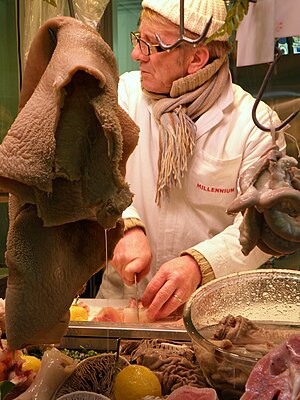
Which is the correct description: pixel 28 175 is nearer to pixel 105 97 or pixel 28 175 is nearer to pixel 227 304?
pixel 105 97

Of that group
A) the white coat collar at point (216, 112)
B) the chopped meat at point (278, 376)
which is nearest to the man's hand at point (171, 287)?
the white coat collar at point (216, 112)

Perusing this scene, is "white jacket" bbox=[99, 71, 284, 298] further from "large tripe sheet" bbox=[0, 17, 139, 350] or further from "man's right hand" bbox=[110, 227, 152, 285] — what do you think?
"large tripe sheet" bbox=[0, 17, 139, 350]

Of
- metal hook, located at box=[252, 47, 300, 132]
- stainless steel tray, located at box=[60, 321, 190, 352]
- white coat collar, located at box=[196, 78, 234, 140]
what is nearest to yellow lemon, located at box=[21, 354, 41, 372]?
stainless steel tray, located at box=[60, 321, 190, 352]

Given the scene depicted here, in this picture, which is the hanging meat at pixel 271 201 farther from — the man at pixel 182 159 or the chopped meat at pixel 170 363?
the man at pixel 182 159

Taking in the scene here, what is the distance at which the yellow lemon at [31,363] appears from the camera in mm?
1067

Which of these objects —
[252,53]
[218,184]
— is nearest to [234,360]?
[252,53]

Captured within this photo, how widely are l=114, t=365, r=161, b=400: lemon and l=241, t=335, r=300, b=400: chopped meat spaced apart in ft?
0.76

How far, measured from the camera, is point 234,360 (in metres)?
0.88

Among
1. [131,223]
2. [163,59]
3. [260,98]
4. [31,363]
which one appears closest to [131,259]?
[131,223]

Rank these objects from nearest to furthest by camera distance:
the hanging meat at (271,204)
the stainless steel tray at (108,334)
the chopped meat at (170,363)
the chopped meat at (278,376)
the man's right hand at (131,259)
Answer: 1. the chopped meat at (278,376)
2. the hanging meat at (271,204)
3. the chopped meat at (170,363)
4. the stainless steel tray at (108,334)
5. the man's right hand at (131,259)

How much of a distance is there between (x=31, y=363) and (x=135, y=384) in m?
0.24

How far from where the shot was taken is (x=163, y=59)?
1793mm

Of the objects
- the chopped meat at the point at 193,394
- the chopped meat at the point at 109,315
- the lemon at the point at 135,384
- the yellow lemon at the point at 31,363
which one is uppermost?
the chopped meat at the point at 193,394

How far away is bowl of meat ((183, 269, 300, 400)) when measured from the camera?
0.91 meters
